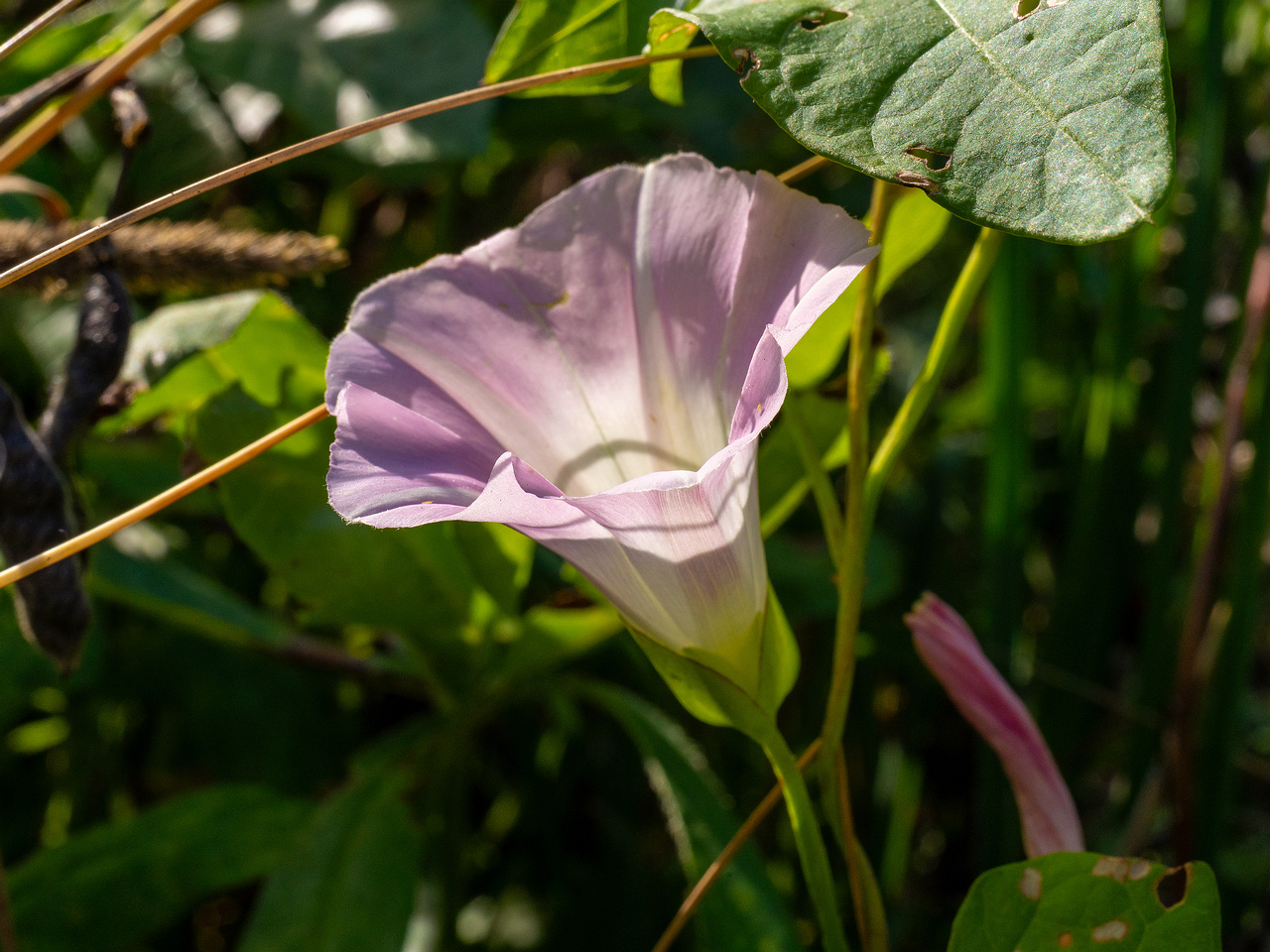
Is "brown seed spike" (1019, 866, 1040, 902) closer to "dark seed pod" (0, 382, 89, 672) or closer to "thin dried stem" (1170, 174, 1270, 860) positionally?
"thin dried stem" (1170, 174, 1270, 860)

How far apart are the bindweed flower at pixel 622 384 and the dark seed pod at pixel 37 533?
0.20 meters

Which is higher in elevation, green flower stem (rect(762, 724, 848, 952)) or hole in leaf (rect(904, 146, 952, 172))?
hole in leaf (rect(904, 146, 952, 172))

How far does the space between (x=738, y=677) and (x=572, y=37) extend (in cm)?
34

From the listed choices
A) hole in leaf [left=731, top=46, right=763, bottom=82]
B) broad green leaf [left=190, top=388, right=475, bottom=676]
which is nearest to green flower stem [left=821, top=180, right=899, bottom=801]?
hole in leaf [left=731, top=46, right=763, bottom=82]

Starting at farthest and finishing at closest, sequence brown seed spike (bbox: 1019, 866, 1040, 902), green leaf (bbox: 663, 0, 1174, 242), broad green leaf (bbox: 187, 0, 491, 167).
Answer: broad green leaf (bbox: 187, 0, 491, 167)
brown seed spike (bbox: 1019, 866, 1040, 902)
green leaf (bbox: 663, 0, 1174, 242)

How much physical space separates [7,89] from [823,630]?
876mm

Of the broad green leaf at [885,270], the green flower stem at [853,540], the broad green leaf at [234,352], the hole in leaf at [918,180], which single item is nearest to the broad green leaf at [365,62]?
the broad green leaf at [234,352]

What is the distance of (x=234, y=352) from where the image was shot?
736mm

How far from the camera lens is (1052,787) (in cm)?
52

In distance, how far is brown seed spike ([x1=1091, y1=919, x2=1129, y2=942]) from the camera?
467mm

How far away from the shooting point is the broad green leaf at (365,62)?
0.94 m

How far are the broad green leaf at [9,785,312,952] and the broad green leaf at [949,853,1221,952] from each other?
534 mm

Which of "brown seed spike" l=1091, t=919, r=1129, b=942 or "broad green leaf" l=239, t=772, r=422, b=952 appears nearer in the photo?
"brown seed spike" l=1091, t=919, r=1129, b=942

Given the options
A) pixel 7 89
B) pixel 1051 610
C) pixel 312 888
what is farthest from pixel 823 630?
pixel 7 89
